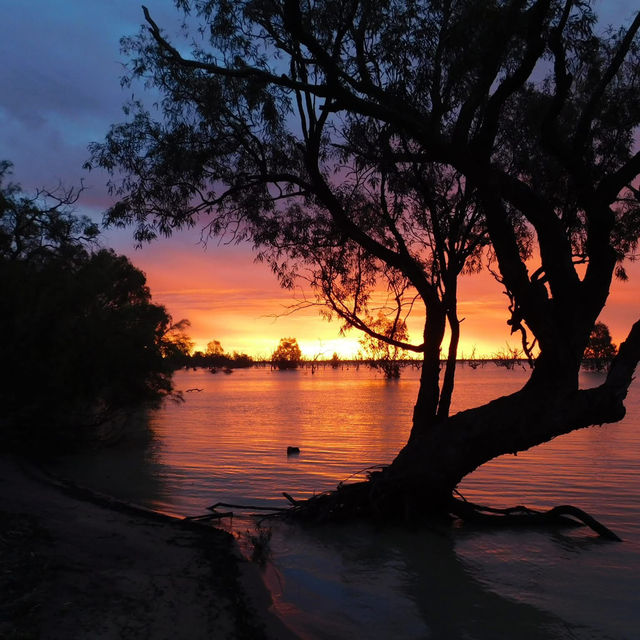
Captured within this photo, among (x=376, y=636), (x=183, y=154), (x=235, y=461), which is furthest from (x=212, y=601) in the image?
(x=235, y=461)

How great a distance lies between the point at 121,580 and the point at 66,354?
11456 mm

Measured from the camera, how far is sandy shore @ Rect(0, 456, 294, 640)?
16.2 feet

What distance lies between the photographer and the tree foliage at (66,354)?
1603cm

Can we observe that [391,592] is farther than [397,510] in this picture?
No

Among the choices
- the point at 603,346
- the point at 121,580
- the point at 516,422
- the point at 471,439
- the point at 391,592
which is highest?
the point at 603,346

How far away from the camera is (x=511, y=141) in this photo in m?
11.3

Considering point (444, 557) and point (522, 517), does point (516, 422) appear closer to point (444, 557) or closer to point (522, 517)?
point (444, 557)

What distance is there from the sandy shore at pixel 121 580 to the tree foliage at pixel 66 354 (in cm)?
746

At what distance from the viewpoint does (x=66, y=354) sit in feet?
53.7

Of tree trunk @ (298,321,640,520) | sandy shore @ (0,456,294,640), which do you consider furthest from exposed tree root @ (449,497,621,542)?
sandy shore @ (0,456,294,640)

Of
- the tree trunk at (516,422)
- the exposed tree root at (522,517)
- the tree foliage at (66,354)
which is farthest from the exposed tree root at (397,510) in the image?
the tree foliage at (66,354)

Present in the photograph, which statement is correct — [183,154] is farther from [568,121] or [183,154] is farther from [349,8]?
[568,121]

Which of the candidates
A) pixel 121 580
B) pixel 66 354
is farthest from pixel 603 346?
pixel 121 580

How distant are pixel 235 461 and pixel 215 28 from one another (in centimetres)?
1271
